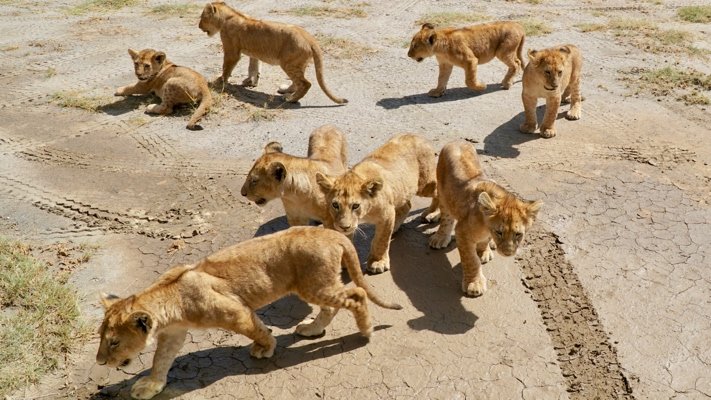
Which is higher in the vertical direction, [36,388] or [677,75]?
[677,75]

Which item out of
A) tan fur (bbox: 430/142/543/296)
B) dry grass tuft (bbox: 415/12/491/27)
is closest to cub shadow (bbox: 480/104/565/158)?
tan fur (bbox: 430/142/543/296)

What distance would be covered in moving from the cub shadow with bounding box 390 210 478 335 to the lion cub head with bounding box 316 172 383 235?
3.39ft

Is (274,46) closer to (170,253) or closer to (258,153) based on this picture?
(258,153)

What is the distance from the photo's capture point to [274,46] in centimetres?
1202

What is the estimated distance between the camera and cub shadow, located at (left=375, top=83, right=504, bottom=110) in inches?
474

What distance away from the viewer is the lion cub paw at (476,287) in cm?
675

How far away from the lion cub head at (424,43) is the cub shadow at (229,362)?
305 inches

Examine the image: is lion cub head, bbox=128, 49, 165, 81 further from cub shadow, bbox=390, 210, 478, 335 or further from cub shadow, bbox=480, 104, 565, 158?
cub shadow, bbox=390, 210, 478, 335

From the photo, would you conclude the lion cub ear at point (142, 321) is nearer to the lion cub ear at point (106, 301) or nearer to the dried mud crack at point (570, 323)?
the lion cub ear at point (106, 301)

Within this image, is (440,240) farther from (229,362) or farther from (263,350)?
(229,362)

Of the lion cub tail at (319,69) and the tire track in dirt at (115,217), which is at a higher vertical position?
the lion cub tail at (319,69)

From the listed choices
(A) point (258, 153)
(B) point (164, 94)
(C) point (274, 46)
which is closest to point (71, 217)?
(A) point (258, 153)

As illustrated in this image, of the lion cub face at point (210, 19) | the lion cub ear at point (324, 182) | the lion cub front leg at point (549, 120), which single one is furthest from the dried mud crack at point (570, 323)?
the lion cub face at point (210, 19)

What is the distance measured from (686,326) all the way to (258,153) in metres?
6.59
